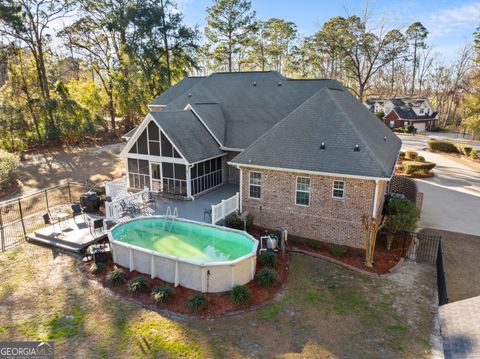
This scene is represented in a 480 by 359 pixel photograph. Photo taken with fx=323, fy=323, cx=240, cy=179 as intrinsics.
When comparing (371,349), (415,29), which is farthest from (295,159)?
(415,29)

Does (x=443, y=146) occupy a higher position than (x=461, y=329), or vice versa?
(x=443, y=146)

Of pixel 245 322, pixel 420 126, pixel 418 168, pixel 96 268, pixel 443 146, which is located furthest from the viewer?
pixel 420 126

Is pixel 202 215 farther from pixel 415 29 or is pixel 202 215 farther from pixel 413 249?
pixel 415 29

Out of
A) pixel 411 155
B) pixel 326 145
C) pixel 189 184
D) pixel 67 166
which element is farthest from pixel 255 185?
pixel 411 155

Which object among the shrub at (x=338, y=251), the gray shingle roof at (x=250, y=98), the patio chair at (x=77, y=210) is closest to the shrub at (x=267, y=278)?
the shrub at (x=338, y=251)

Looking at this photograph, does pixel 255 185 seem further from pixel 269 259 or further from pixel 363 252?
pixel 363 252

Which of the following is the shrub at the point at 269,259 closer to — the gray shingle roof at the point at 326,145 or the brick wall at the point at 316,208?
the brick wall at the point at 316,208
